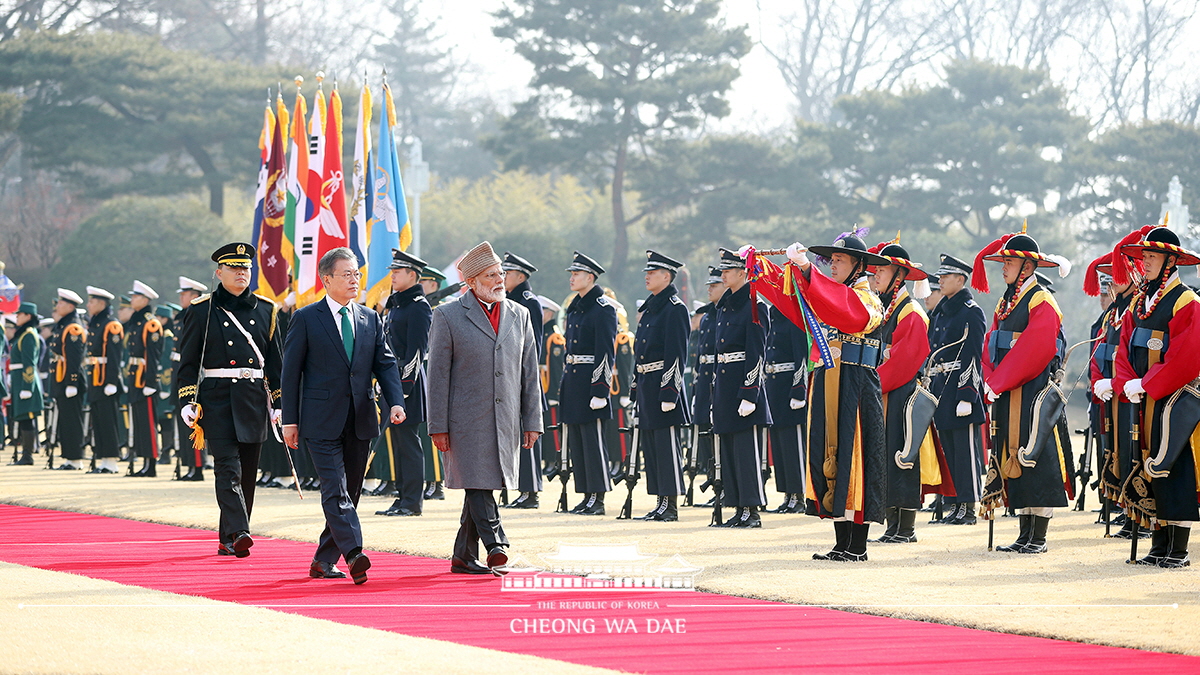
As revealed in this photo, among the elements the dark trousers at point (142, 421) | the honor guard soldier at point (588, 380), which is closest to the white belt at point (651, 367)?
the honor guard soldier at point (588, 380)

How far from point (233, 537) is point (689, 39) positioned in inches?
1050

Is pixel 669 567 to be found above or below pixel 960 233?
below

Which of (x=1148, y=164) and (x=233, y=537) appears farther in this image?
(x=1148, y=164)

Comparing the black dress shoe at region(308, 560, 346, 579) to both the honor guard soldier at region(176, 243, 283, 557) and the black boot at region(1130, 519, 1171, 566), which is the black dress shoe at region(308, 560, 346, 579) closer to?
the honor guard soldier at region(176, 243, 283, 557)

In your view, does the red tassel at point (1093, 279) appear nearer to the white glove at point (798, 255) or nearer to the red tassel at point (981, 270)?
the red tassel at point (981, 270)

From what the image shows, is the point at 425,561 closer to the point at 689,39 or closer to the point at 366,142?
the point at 366,142

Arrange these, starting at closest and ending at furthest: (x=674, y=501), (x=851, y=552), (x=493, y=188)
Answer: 1. (x=851, y=552)
2. (x=674, y=501)
3. (x=493, y=188)

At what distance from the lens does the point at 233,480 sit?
27.6 feet

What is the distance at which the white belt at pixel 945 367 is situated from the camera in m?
10.6

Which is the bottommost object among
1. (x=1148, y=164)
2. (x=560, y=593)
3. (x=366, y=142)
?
(x=560, y=593)

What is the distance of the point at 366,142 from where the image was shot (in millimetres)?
16000

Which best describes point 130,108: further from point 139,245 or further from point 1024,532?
point 1024,532

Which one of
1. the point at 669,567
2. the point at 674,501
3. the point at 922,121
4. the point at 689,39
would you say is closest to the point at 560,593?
the point at 669,567

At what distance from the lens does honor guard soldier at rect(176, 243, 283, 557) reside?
27.6ft
